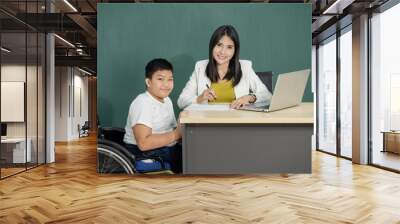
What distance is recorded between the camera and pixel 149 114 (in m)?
6.46

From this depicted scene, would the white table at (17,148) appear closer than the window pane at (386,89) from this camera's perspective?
Yes

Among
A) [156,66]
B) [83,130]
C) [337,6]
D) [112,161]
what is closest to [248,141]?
[156,66]

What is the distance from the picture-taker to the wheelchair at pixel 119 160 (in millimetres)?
6559

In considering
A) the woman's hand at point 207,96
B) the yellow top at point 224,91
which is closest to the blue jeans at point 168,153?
the woman's hand at point 207,96

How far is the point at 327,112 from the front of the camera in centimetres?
1032

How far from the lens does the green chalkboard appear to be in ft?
20.6

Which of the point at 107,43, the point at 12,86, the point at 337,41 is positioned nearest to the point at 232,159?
the point at 107,43

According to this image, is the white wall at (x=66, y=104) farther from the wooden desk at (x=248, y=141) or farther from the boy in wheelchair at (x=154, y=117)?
the wooden desk at (x=248, y=141)

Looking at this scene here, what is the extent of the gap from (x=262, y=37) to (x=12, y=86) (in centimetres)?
451

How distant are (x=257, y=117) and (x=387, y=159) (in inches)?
155

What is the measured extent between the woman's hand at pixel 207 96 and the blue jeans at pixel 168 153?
0.85 meters

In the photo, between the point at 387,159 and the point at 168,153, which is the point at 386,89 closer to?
the point at 387,159

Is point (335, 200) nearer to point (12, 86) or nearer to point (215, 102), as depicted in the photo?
point (215, 102)

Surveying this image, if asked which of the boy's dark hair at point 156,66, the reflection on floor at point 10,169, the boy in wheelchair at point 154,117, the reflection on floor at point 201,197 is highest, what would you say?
the boy's dark hair at point 156,66
